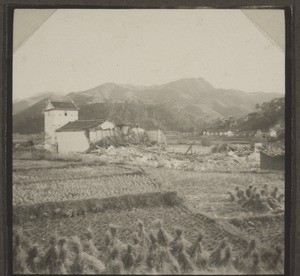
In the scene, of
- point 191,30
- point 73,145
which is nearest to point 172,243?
point 73,145

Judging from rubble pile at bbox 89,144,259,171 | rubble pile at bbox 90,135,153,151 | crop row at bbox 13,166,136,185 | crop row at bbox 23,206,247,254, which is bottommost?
crop row at bbox 23,206,247,254

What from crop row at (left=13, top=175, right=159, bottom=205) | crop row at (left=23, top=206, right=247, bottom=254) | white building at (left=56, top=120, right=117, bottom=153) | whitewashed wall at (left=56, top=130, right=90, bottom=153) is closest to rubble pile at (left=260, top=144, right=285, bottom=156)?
crop row at (left=23, top=206, right=247, bottom=254)

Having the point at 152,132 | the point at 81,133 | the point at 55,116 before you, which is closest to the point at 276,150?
the point at 152,132

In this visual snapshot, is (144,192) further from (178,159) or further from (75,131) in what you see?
(75,131)

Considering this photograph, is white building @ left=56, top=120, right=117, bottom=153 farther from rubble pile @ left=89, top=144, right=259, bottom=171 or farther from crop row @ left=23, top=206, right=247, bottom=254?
crop row @ left=23, top=206, right=247, bottom=254

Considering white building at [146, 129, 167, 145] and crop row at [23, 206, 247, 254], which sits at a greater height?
white building at [146, 129, 167, 145]

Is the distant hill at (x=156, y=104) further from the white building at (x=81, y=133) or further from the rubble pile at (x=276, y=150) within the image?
the rubble pile at (x=276, y=150)
